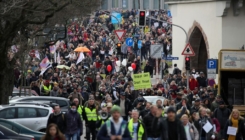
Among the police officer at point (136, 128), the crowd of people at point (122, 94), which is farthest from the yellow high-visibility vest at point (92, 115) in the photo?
the police officer at point (136, 128)

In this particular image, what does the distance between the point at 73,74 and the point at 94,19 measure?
31.4 metres

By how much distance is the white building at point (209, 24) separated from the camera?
44.5 m

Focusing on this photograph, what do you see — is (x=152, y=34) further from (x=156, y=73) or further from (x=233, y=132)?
(x=233, y=132)

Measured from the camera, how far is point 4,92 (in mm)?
33062

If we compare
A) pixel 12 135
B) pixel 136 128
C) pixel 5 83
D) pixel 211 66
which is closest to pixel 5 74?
pixel 5 83

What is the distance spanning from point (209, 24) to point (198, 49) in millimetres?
2966

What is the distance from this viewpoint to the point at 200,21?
153 feet

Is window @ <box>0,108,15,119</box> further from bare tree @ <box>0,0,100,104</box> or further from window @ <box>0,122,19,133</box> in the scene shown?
window @ <box>0,122,19,133</box>

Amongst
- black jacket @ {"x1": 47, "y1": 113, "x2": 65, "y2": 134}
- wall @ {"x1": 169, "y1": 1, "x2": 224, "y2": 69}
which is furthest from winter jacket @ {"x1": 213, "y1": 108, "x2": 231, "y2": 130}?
wall @ {"x1": 169, "y1": 1, "x2": 224, "y2": 69}

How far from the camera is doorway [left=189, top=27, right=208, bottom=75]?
157 feet

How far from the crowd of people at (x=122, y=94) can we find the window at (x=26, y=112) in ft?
4.98

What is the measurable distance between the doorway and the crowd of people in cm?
111

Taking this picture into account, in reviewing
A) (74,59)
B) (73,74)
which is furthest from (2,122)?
(74,59)

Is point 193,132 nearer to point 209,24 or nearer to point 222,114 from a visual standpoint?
point 222,114
